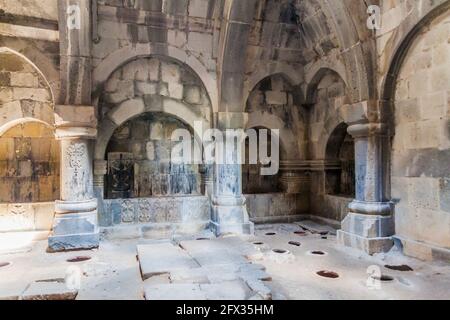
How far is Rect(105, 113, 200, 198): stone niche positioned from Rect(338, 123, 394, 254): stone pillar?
8.24 ft

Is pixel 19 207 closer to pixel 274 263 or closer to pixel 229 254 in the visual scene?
pixel 229 254

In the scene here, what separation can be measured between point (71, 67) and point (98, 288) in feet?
8.62

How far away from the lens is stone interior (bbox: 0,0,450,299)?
347cm

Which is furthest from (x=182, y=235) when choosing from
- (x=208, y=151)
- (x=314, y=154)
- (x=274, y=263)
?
(x=314, y=154)

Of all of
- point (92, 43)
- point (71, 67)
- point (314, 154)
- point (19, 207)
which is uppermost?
point (92, 43)

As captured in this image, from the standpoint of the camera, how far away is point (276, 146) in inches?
236

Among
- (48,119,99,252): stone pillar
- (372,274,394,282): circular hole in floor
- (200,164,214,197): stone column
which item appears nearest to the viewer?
(372,274,394,282): circular hole in floor

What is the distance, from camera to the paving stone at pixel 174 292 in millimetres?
2510

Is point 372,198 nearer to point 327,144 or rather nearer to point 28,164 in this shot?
point 327,144

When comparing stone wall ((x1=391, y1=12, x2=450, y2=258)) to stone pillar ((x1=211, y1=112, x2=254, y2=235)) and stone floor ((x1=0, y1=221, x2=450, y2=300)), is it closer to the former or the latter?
stone floor ((x1=0, y1=221, x2=450, y2=300))

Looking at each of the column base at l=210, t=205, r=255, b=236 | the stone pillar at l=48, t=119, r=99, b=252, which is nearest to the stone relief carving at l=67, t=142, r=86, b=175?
the stone pillar at l=48, t=119, r=99, b=252

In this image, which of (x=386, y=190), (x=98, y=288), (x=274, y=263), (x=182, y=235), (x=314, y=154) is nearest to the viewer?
(x=98, y=288)

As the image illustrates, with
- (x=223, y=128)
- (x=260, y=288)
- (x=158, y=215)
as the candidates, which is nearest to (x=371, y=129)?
(x=223, y=128)
